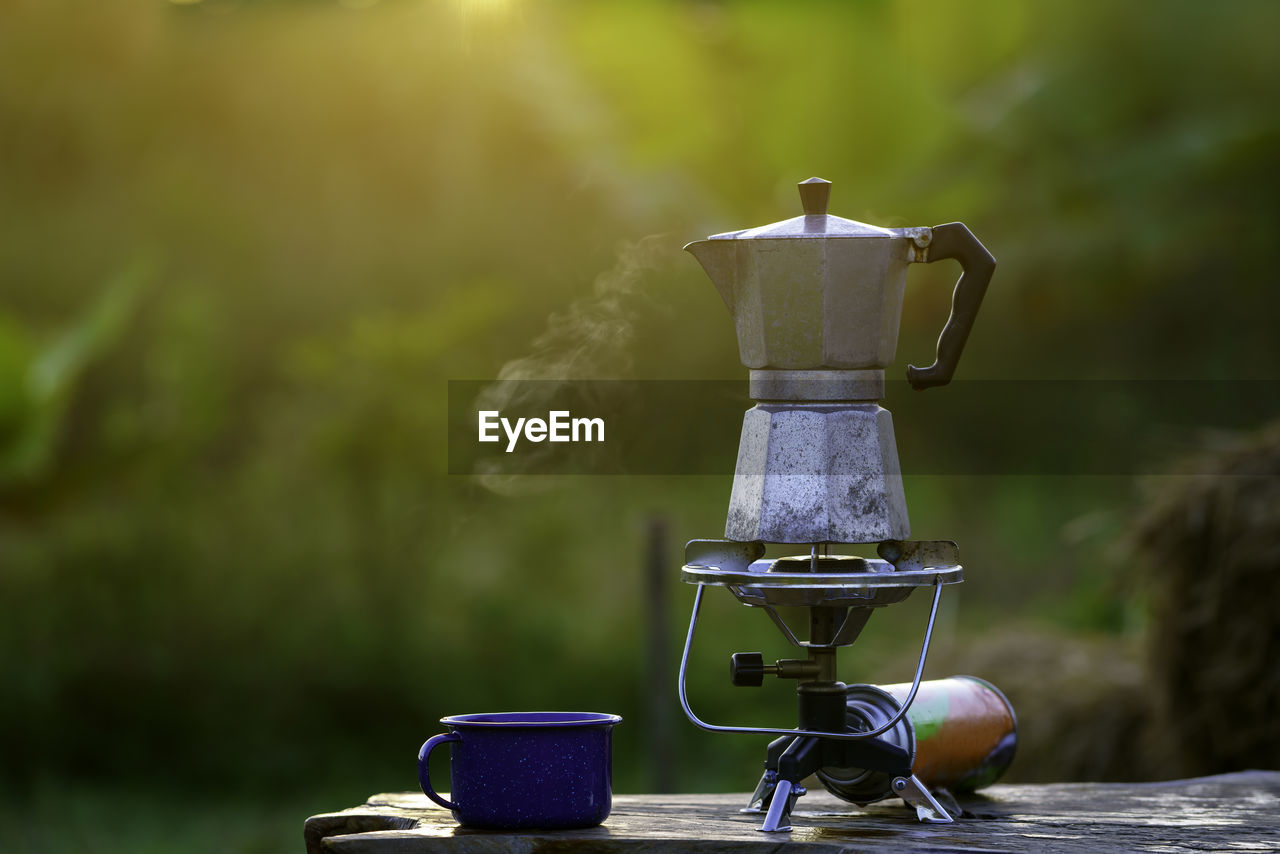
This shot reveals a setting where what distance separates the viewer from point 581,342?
5.02 ft

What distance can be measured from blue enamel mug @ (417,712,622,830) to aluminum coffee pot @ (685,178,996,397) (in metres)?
0.35

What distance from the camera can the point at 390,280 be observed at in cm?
428

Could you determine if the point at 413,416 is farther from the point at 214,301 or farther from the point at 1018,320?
the point at 1018,320

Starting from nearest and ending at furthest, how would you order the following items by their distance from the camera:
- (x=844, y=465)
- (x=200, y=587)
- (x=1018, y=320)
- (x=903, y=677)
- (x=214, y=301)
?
(x=844, y=465) < (x=903, y=677) < (x=200, y=587) < (x=214, y=301) < (x=1018, y=320)

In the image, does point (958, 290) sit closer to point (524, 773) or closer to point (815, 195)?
point (815, 195)

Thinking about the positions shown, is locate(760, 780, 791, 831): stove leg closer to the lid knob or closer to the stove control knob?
the stove control knob

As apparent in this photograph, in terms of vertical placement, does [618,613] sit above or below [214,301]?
below

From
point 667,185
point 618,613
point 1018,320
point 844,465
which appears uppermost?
point 667,185

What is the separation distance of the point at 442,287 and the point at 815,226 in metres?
3.22

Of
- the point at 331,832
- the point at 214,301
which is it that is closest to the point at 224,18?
the point at 214,301

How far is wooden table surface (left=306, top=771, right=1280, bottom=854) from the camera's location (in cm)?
104

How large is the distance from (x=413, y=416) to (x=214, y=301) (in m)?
0.72

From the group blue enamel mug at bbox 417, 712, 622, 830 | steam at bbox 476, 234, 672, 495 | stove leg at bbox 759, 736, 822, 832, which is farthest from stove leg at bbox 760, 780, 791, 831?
steam at bbox 476, 234, 672, 495

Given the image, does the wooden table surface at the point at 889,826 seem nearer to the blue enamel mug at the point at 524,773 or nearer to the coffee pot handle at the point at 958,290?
the blue enamel mug at the point at 524,773
